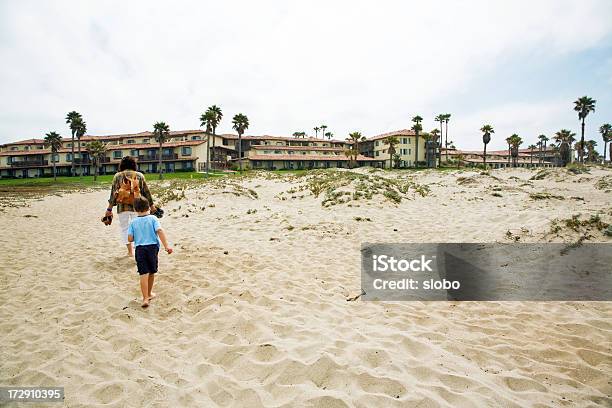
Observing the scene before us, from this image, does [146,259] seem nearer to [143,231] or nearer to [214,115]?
[143,231]

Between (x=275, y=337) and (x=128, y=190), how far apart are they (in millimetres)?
5076

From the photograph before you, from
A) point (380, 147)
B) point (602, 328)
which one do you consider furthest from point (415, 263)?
point (380, 147)

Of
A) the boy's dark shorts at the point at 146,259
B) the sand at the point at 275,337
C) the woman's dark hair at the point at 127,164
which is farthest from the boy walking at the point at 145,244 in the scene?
the woman's dark hair at the point at 127,164

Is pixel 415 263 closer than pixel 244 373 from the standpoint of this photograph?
No

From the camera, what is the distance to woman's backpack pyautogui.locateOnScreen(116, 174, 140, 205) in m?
7.23

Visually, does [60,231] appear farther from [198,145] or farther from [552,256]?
[198,145]

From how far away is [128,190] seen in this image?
7227mm

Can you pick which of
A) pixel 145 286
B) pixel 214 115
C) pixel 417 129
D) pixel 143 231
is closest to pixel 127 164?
pixel 143 231

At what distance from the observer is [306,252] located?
337 inches

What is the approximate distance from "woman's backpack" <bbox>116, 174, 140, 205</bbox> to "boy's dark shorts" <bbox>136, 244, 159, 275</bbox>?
2366 millimetres

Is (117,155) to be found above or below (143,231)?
above

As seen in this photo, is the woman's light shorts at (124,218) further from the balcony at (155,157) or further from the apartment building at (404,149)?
the apartment building at (404,149)

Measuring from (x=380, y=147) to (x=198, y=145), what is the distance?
1653 inches

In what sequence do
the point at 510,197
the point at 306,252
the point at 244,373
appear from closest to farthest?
the point at 244,373, the point at 306,252, the point at 510,197
